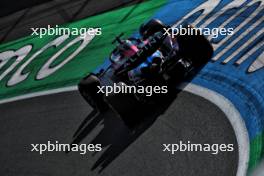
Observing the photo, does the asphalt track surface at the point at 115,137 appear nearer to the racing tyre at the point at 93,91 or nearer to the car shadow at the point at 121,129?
the car shadow at the point at 121,129

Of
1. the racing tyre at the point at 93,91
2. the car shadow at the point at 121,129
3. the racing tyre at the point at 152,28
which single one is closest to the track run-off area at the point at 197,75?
the car shadow at the point at 121,129

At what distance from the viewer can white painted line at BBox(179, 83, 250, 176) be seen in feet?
32.7

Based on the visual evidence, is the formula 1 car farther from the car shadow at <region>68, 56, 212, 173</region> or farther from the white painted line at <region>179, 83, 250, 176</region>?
the white painted line at <region>179, 83, 250, 176</region>

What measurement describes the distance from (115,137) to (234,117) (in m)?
3.61

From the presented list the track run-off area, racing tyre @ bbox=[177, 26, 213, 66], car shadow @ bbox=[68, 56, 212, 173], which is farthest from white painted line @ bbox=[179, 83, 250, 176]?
racing tyre @ bbox=[177, 26, 213, 66]

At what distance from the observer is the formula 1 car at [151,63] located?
12.6 meters

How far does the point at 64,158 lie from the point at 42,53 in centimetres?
824

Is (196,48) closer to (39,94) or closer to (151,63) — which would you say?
(151,63)

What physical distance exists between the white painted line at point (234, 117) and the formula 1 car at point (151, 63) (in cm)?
68

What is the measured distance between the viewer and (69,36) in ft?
67.5

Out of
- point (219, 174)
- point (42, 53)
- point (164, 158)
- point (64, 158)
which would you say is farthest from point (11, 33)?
point (219, 174)

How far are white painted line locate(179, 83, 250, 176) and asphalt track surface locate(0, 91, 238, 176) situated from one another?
0.14m

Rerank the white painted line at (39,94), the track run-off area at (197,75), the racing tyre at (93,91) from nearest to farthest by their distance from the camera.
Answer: the track run-off area at (197,75)
the racing tyre at (93,91)
the white painted line at (39,94)

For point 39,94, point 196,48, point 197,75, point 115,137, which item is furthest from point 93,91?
point 39,94
